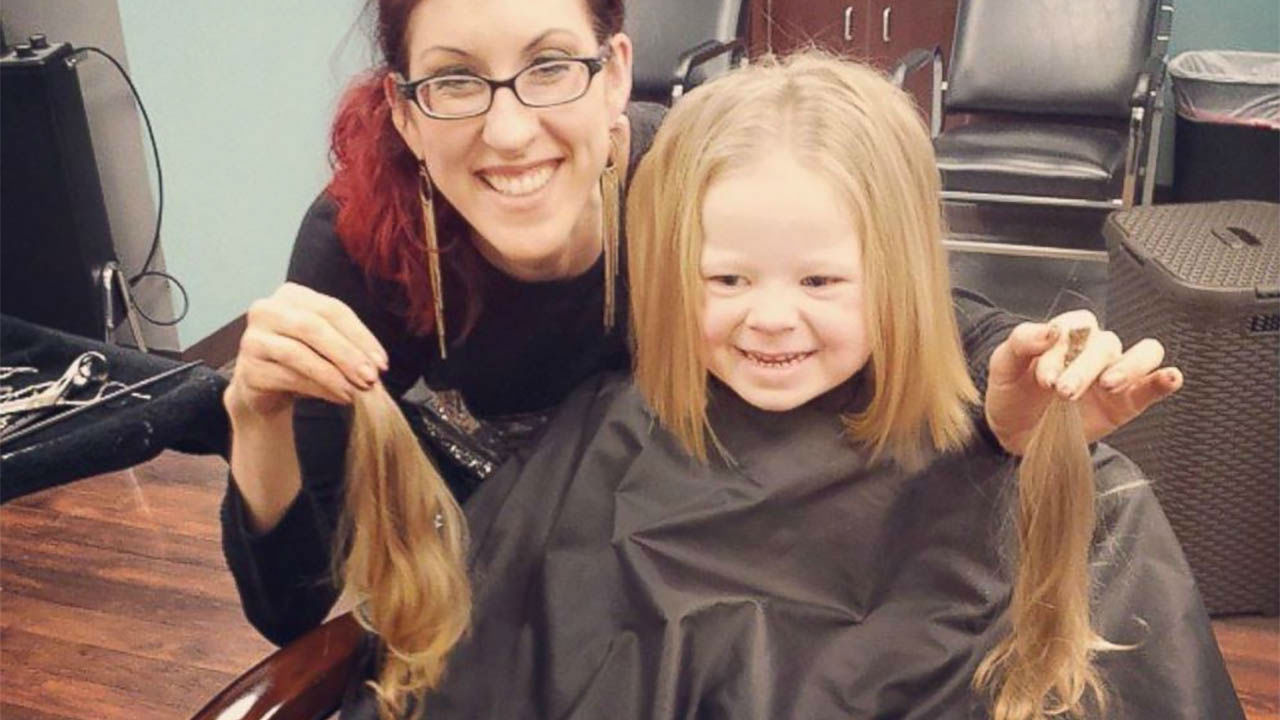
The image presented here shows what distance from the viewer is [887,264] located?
39.6 inches

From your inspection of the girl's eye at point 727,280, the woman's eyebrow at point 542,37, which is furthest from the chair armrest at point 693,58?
the girl's eye at point 727,280

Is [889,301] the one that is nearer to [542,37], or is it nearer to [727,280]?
[727,280]

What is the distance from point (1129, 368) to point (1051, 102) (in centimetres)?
268

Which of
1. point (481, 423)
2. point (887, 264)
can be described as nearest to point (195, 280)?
point (481, 423)

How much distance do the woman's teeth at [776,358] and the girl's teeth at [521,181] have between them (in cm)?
24

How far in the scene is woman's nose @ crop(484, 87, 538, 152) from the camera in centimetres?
108

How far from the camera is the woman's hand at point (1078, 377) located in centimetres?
86

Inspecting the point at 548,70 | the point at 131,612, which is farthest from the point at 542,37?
the point at 131,612

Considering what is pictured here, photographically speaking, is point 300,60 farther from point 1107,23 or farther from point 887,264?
point 887,264

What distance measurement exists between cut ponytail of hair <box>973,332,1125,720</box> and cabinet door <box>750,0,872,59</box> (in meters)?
3.35

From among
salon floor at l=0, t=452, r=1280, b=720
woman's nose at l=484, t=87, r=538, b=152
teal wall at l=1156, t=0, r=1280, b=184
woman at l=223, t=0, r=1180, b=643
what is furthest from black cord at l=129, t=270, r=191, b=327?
teal wall at l=1156, t=0, r=1280, b=184

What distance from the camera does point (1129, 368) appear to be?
86 centimetres

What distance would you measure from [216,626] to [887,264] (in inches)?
65.6

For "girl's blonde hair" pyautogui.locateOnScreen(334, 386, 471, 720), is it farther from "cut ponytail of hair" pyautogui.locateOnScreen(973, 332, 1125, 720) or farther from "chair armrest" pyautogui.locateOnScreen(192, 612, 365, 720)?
"cut ponytail of hair" pyautogui.locateOnScreen(973, 332, 1125, 720)
